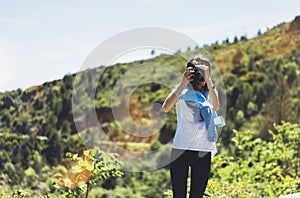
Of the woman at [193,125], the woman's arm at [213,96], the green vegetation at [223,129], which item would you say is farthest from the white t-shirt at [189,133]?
the green vegetation at [223,129]

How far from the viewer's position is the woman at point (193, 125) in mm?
3113

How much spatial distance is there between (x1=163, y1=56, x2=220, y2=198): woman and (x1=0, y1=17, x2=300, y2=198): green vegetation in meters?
2.07

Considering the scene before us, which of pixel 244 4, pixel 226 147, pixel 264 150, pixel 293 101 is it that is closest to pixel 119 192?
pixel 226 147

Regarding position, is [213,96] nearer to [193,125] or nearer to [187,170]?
[193,125]

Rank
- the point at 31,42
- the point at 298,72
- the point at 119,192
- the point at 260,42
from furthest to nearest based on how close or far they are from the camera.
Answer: the point at 260,42 < the point at 298,72 < the point at 31,42 < the point at 119,192

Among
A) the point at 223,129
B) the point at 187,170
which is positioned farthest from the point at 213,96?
the point at 223,129

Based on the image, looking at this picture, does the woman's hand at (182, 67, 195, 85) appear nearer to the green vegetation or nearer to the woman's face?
the woman's face

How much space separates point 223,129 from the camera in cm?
1105

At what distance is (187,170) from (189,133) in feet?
0.68

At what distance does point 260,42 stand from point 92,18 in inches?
237

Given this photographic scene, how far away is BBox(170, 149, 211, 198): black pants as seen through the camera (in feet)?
10.2

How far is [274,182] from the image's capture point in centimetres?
631

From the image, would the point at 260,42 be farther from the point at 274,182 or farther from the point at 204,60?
the point at 204,60

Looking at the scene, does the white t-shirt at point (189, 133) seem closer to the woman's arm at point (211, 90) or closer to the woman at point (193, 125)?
the woman at point (193, 125)
